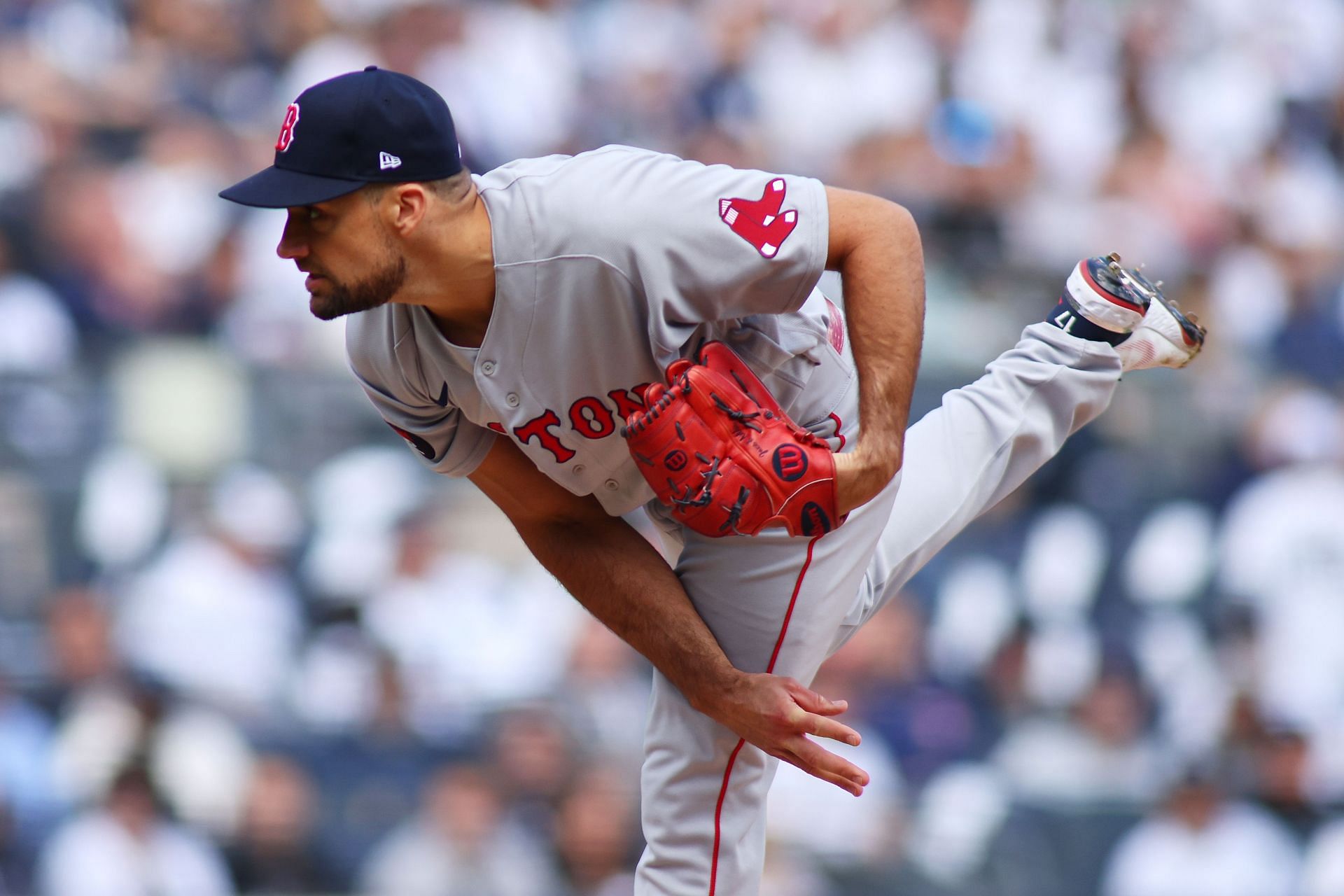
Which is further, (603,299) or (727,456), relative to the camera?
(603,299)

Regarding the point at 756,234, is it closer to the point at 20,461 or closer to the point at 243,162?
the point at 20,461

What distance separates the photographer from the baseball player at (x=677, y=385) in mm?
2568

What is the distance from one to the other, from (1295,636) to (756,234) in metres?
4.23

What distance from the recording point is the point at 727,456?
8.45 ft

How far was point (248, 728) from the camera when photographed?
5188 millimetres

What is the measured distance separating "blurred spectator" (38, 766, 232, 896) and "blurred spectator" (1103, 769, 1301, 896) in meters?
2.84

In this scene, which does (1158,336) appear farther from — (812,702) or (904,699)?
(904,699)

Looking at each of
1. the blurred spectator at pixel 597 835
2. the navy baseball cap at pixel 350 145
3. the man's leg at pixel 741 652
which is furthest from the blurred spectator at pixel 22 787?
the navy baseball cap at pixel 350 145

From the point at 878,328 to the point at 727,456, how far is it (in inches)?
12.2

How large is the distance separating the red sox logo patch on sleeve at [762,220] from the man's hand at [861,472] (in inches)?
13.1

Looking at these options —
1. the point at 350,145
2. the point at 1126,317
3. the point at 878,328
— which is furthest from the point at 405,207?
the point at 1126,317

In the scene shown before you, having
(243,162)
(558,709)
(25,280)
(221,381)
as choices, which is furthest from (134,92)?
(558,709)

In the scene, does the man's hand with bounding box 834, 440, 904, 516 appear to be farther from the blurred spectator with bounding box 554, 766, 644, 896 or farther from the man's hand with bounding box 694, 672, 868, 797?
the blurred spectator with bounding box 554, 766, 644, 896

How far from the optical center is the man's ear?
255cm
